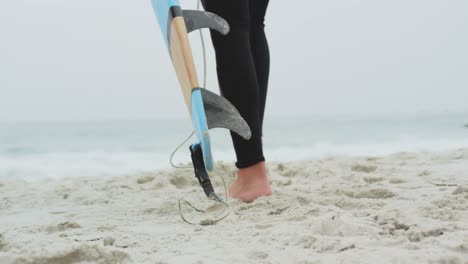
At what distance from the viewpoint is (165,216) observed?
1.23 metres

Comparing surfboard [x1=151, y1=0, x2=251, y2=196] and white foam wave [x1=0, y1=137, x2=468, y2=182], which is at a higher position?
surfboard [x1=151, y1=0, x2=251, y2=196]

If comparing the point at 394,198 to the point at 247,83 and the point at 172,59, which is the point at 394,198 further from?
the point at 172,59

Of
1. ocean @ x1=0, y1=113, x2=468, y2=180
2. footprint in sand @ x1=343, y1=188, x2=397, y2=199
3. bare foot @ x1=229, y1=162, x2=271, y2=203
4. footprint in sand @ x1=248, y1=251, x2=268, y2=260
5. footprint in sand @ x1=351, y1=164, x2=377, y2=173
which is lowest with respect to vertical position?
ocean @ x1=0, y1=113, x2=468, y2=180

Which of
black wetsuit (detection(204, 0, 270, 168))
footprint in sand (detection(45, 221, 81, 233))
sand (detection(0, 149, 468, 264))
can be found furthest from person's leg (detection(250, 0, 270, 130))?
footprint in sand (detection(45, 221, 81, 233))

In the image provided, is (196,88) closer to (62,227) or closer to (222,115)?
(222,115)

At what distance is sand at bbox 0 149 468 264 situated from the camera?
2.72 feet

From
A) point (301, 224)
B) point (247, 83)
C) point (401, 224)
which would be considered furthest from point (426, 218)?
point (247, 83)

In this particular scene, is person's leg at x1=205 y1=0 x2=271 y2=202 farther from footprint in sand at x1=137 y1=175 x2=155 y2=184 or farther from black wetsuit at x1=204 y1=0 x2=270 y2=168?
footprint in sand at x1=137 y1=175 x2=155 y2=184

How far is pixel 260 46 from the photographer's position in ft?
4.72

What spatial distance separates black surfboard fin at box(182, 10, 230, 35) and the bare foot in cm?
39

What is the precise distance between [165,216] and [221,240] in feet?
1.07

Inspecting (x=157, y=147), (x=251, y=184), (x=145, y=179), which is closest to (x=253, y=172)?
(x=251, y=184)

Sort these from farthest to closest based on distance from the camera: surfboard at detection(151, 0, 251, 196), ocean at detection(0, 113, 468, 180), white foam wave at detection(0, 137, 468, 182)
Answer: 1. ocean at detection(0, 113, 468, 180)
2. white foam wave at detection(0, 137, 468, 182)
3. surfboard at detection(151, 0, 251, 196)

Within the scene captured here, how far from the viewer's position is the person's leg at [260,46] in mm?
1431
